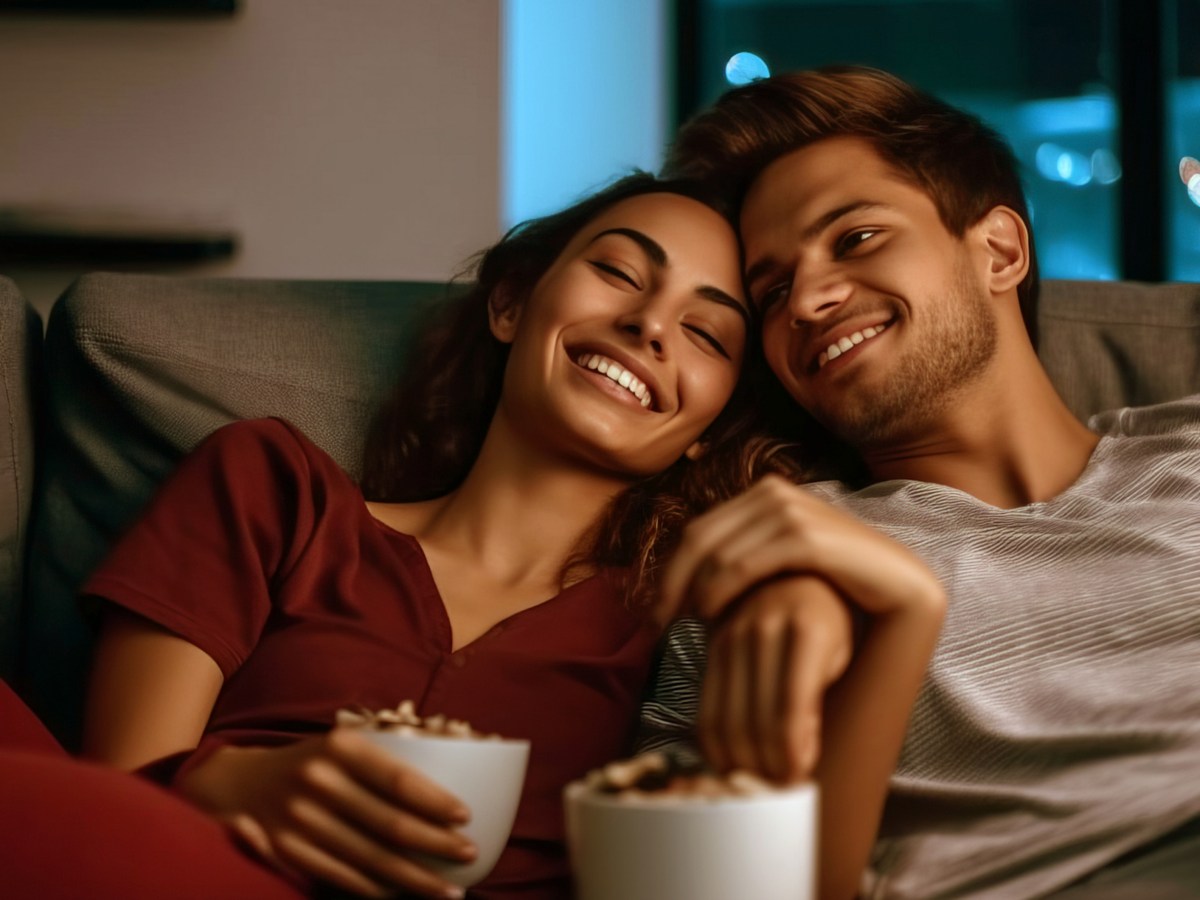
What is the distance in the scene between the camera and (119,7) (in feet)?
7.95

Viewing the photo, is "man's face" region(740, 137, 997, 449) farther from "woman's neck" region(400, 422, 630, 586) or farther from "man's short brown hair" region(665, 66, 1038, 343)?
"woman's neck" region(400, 422, 630, 586)

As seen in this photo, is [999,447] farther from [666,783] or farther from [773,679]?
[666,783]

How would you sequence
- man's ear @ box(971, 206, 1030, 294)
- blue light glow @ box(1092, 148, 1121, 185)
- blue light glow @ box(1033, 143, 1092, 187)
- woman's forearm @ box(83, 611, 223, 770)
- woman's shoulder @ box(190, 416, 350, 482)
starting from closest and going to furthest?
woman's forearm @ box(83, 611, 223, 770)
woman's shoulder @ box(190, 416, 350, 482)
man's ear @ box(971, 206, 1030, 294)
blue light glow @ box(1092, 148, 1121, 185)
blue light glow @ box(1033, 143, 1092, 187)

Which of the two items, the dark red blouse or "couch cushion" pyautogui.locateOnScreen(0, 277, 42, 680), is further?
"couch cushion" pyautogui.locateOnScreen(0, 277, 42, 680)

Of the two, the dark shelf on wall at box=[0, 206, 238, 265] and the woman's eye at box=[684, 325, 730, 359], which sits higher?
the woman's eye at box=[684, 325, 730, 359]

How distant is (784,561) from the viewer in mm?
776

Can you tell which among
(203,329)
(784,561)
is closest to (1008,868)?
(784,561)

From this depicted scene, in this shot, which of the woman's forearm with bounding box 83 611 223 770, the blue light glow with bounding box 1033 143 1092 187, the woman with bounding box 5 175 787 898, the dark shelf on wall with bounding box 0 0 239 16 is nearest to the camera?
the woman with bounding box 5 175 787 898

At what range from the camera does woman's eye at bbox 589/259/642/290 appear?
1478 millimetres

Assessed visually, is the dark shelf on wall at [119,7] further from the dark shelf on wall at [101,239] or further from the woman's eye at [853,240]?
the woman's eye at [853,240]

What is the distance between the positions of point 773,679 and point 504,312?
1.01 meters

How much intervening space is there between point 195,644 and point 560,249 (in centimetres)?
73

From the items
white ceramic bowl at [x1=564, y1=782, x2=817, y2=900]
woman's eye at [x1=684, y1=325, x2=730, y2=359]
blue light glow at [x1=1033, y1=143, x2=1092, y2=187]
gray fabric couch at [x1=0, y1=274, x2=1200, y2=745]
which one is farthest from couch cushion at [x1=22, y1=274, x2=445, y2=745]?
blue light glow at [x1=1033, y1=143, x2=1092, y2=187]

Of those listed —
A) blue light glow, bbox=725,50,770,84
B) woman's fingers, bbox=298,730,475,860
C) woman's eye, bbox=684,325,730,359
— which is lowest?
woman's fingers, bbox=298,730,475,860
